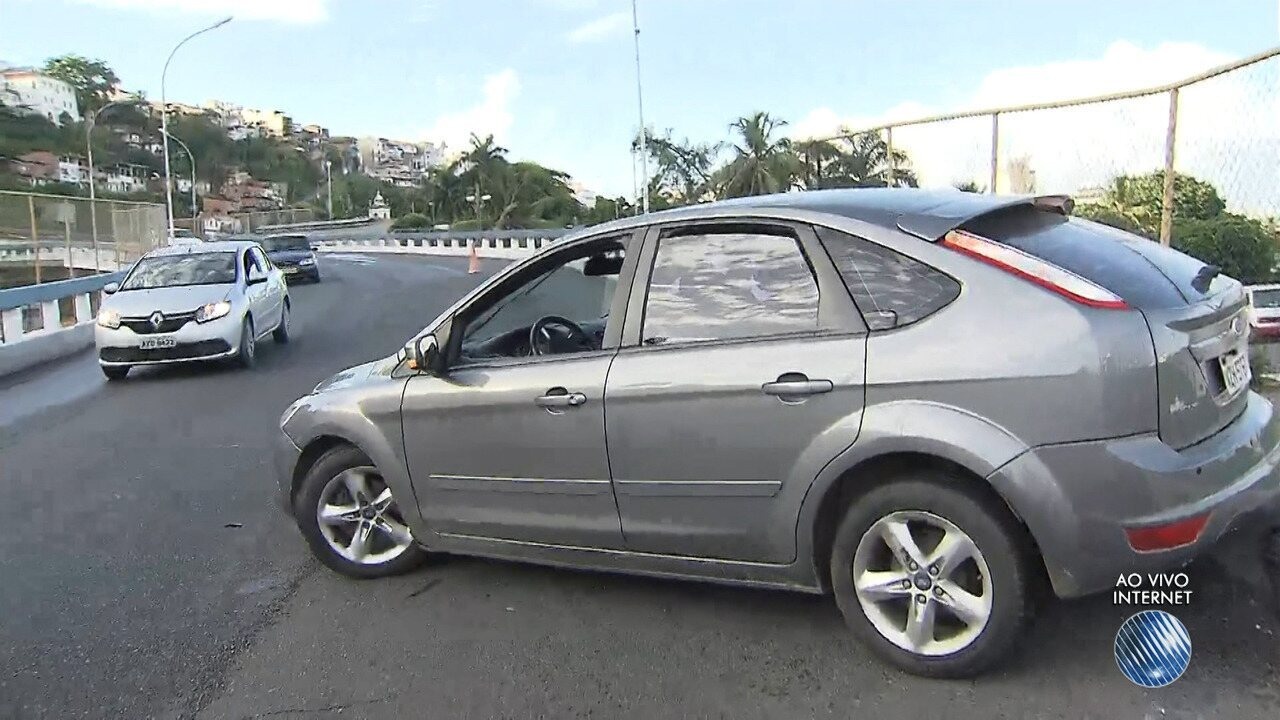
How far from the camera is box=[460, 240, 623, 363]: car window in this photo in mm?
4367

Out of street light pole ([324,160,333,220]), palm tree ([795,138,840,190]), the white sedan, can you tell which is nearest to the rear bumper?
palm tree ([795,138,840,190])

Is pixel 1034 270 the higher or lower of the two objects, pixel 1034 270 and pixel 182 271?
the higher

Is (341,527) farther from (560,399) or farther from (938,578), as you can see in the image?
(938,578)

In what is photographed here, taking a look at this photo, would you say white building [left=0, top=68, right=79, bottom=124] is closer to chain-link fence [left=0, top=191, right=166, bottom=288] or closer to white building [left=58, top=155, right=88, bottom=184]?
white building [left=58, top=155, right=88, bottom=184]

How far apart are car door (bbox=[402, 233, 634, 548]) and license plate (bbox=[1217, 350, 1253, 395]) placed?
2116mm

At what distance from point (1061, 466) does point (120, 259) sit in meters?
29.1

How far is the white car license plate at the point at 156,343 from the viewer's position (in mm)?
12000

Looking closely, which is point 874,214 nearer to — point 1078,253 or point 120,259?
point 1078,253

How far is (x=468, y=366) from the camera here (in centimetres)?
441

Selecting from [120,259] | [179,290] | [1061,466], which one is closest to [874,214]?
[1061,466]

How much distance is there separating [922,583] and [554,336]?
204 centimetres

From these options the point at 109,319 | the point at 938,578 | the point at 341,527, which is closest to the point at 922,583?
the point at 938,578

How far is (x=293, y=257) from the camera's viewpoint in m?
31.2

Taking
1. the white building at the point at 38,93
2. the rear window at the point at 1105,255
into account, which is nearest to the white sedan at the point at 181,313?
the rear window at the point at 1105,255
